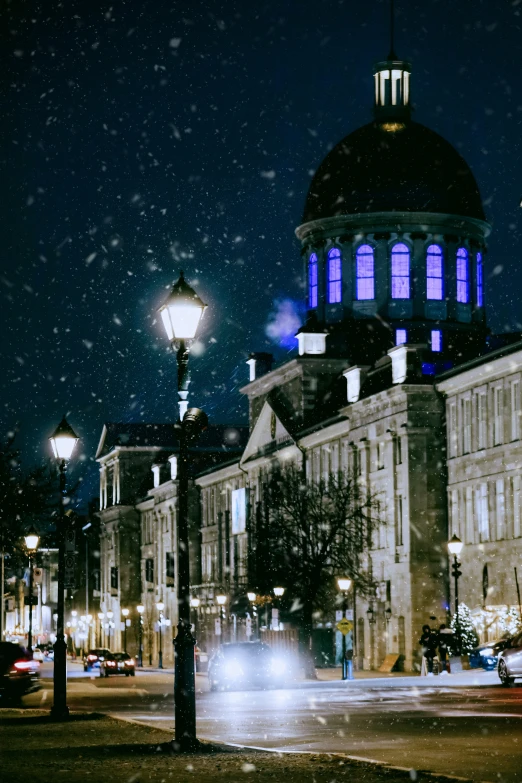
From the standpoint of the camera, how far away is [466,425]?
7025 centimetres

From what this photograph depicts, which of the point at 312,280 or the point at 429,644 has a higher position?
the point at 312,280

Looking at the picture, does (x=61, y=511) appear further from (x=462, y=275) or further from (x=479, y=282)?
(x=479, y=282)

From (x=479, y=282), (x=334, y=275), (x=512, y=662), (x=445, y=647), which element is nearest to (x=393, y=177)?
(x=334, y=275)

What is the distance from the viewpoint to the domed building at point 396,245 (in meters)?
102

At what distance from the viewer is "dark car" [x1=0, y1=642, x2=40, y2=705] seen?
3722cm

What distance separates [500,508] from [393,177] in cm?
3979

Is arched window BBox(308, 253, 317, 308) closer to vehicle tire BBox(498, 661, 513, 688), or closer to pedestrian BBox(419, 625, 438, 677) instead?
pedestrian BBox(419, 625, 438, 677)

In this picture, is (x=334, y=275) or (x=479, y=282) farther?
(x=479, y=282)

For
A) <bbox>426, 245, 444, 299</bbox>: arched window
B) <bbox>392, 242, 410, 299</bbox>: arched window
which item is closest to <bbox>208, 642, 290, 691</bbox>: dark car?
<bbox>392, 242, 410, 299</bbox>: arched window

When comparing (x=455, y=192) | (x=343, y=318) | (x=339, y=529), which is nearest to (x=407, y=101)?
(x=455, y=192)

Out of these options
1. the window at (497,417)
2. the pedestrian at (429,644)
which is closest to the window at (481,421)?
the window at (497,417)

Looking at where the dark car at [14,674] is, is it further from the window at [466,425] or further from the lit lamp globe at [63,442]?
the window at [466,425]

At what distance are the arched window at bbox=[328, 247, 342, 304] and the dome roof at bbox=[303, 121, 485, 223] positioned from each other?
2402mm

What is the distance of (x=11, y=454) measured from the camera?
247 feet
